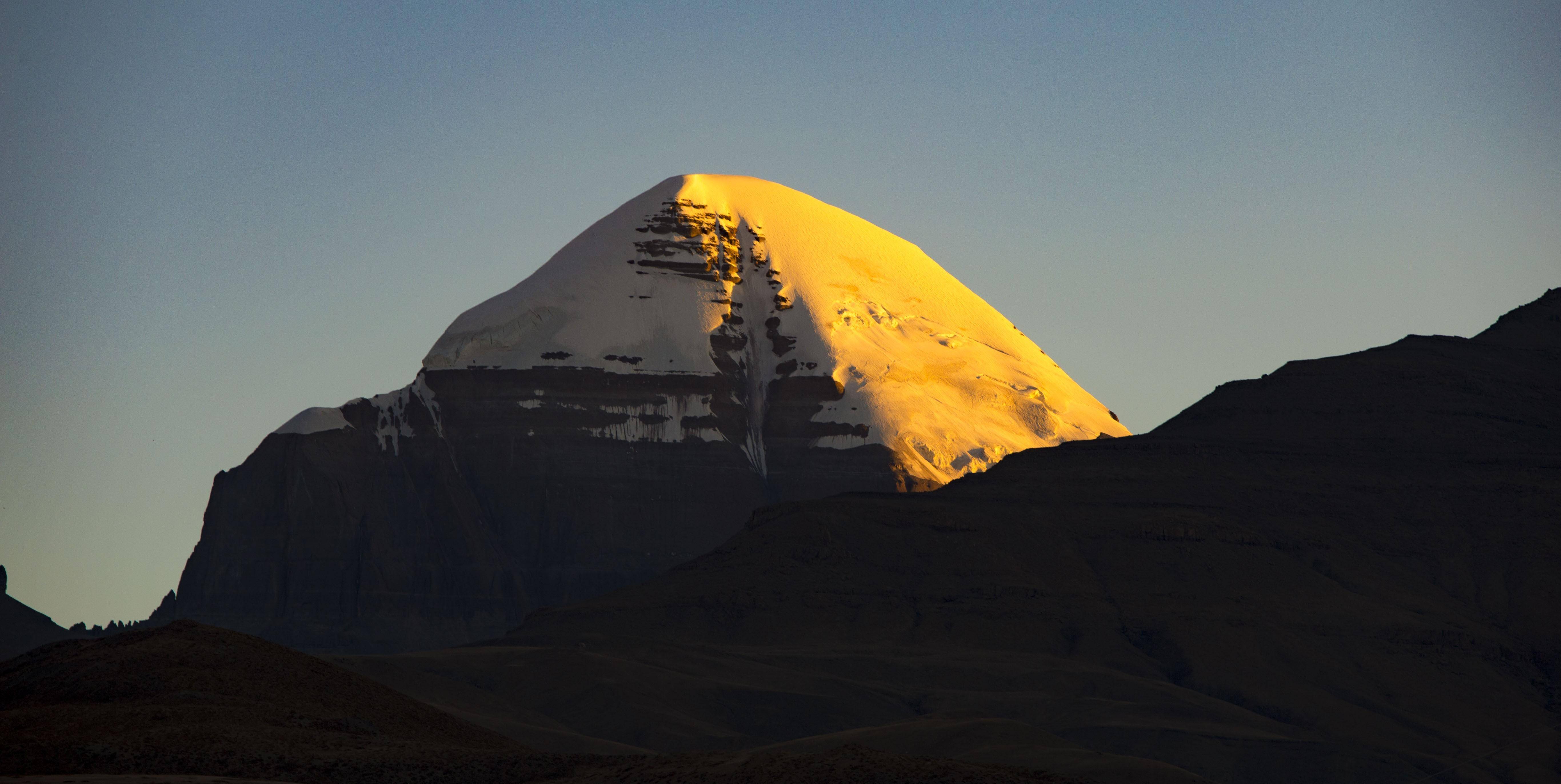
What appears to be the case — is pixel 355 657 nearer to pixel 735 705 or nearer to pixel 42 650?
pixel 735 705

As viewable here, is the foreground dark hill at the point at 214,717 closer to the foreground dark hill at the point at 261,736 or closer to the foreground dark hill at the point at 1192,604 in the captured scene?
the foreground dark hill at the point at 261,736

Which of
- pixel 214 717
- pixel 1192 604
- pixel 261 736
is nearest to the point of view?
pixel 261 736

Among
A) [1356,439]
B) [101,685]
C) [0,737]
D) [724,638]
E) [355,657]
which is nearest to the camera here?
[0,737]

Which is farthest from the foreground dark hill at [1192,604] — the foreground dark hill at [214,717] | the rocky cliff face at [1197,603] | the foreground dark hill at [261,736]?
the foreground dark hill at [261,736]

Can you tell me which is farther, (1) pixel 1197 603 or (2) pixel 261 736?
(1) pixel 1197 603

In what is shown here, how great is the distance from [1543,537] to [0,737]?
128 metres

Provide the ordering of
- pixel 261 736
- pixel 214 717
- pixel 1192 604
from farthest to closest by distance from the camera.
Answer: pixel 1192 604 → pixel 214 717 → pixel 261 736

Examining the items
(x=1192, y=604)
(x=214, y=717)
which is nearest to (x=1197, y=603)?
(x=1192, y=604)

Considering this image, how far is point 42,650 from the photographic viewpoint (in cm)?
8125

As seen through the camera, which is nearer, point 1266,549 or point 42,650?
point 42,650

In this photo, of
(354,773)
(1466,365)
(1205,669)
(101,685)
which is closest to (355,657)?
(1205,669)

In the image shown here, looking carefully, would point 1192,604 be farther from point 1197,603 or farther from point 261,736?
point 261,736

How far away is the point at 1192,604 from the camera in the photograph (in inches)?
6235

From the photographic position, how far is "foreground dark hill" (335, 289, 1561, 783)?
13438cm
